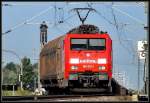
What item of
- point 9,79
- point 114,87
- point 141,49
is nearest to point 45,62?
point 114,87

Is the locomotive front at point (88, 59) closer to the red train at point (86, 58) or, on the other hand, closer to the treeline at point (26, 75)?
the red train at point (86, 58)

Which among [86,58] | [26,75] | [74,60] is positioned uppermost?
[26,75]

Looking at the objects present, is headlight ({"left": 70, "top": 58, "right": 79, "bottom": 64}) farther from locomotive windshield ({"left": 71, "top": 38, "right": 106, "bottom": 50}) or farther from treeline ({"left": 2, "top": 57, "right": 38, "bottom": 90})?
treeline ({"left": 2, "top": 57, "right": 38, "bottom": 90})

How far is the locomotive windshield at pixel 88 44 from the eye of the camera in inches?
1246

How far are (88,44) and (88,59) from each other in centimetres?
89

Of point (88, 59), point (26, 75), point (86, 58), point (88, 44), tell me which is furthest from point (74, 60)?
point (26, 75)

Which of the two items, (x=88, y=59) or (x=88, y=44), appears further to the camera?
(x=88, y=59)

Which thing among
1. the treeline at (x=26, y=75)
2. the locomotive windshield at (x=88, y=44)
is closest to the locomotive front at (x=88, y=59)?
the locomotive windshield at (x=88, y=44)

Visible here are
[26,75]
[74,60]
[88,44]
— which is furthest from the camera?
[26,75]

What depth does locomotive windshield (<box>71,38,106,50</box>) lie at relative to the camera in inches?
1246

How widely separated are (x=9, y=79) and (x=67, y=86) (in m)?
102

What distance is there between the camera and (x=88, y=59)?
32.2 metres

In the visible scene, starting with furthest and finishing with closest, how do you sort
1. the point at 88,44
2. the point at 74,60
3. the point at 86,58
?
the point at 86,58, the point at 74,60, the point at 88,44

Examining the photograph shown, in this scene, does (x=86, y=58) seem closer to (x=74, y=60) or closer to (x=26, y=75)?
(x=74, y=60)
